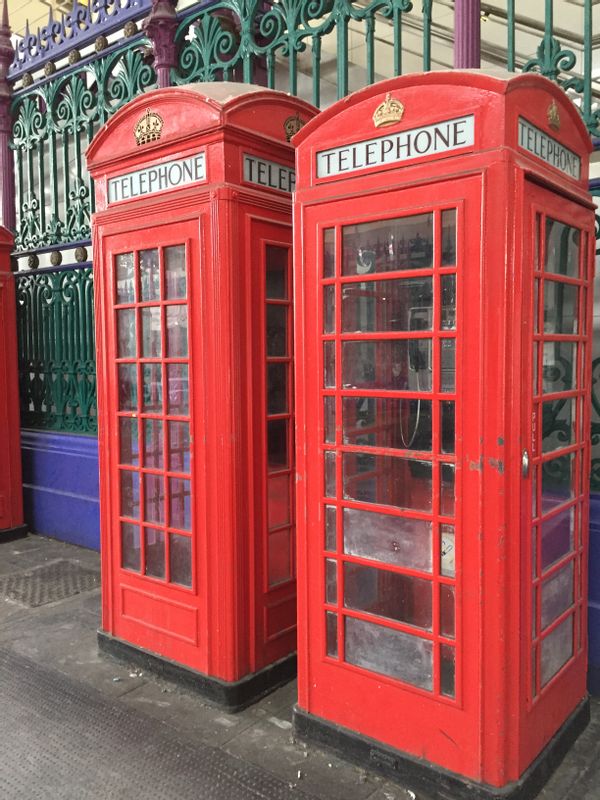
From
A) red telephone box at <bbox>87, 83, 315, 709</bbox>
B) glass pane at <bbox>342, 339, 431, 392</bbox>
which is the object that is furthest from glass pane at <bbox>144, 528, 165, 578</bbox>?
glass pane at <bbox>342, 339, 431, 392</bbox>

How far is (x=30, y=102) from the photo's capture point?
629 centimetres

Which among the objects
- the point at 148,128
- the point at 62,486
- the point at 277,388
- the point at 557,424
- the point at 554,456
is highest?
the point at 148,128

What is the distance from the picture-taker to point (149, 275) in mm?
3299

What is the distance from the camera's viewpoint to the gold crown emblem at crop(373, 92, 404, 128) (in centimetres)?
239

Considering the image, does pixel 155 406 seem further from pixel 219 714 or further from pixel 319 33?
pixel 319 33

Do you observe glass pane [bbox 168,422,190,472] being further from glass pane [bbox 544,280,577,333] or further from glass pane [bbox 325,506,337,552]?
glass pane [bbox 544,280,577,333]

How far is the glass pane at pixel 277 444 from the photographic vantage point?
10.6 feet

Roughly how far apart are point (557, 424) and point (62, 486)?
4.47 m

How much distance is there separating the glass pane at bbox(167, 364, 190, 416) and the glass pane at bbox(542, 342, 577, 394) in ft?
5.28

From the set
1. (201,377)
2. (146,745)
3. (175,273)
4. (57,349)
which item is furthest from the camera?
(57,349)

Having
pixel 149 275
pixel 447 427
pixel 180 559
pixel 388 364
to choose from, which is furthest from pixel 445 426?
pixel 149 275

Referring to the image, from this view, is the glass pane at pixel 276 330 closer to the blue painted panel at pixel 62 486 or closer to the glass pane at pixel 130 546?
the glass pane at pixel 130 546

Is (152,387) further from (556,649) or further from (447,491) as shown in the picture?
(556,649)

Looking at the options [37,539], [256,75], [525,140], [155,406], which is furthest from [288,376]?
Result: [37,539]
